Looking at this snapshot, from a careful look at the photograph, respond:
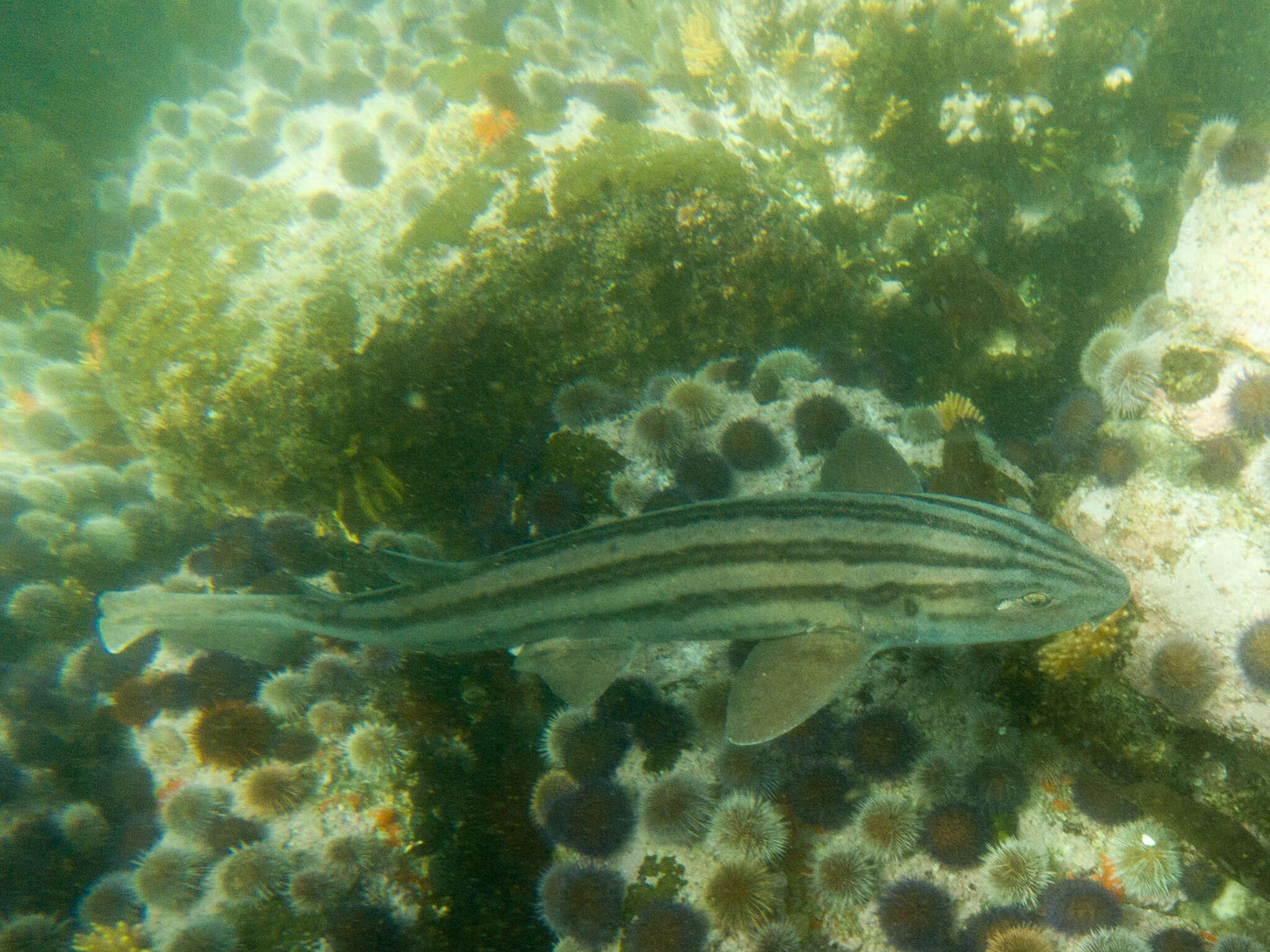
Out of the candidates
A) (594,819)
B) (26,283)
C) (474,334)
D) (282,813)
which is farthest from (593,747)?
(26,283)

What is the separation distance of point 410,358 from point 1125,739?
224 inches

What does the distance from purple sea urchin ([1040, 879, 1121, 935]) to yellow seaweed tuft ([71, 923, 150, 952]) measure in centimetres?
588

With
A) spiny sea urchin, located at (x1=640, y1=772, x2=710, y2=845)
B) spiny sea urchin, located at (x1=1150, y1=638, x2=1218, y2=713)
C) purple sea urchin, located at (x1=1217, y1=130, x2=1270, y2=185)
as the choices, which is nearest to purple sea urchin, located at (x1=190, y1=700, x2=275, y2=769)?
spiny sea urchin, located at (x1=640, y1=772, x2=710, y2=845)

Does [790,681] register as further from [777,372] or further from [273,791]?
[273,791]

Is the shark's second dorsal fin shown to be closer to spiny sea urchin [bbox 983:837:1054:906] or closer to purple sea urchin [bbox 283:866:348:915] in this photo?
purple sea urchin [bbox 283:866:348:915]

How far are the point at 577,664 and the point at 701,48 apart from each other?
8746mm

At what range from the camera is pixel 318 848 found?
440 centimetres

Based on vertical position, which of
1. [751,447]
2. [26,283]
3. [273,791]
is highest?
[751,447]

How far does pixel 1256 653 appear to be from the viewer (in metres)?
3.22

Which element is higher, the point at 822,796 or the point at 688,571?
the point at 688,571

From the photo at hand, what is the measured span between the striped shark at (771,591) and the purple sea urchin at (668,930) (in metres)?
1.44

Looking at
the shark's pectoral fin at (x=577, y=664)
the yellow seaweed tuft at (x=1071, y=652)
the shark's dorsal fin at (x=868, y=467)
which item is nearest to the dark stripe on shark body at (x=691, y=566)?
the shark's pectoral fin at (x=577, y=664)

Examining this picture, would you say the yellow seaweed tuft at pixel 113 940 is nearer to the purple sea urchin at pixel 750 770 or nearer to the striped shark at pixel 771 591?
the striped shark at pixel 771 591

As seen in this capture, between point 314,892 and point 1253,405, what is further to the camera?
point 314,892
